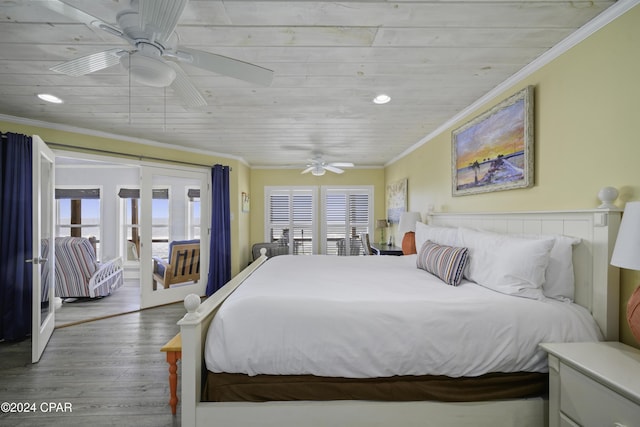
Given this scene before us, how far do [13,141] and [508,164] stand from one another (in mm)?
4795

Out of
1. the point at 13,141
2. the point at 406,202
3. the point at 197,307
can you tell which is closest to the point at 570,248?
the point at 197,307

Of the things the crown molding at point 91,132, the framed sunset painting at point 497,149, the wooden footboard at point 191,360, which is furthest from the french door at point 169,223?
the framed sunset painting at point 497,149

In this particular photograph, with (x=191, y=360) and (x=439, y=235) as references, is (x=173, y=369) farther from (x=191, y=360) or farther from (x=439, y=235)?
(x=439, y=235)

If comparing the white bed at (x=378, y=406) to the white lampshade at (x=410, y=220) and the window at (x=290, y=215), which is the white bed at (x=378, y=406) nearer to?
the white lampshade at (x=410, y=220)

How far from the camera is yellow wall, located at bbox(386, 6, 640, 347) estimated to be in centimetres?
139

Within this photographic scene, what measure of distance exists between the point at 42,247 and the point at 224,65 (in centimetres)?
295

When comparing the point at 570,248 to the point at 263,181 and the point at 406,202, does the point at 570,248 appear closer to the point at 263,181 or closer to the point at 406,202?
the point at 406,202

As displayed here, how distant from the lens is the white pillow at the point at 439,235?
2.37 meters

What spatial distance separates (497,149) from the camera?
2.29 m

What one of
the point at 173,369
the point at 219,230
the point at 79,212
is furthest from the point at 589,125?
the point at 79,212

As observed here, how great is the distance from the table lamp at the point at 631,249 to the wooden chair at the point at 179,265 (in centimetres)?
460

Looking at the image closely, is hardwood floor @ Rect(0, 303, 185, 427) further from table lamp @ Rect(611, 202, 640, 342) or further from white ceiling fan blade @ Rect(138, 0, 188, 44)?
table lamp @ Rect(611, 202, 640, 342)

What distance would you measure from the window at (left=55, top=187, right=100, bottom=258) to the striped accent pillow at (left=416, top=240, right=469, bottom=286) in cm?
669

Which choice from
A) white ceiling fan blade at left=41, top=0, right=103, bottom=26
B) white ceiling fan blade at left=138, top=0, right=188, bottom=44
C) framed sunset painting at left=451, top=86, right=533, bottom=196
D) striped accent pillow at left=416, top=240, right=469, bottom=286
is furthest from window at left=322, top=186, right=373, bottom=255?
white ceiling fan blade at left=41, top=0, right=103, bottom=26
